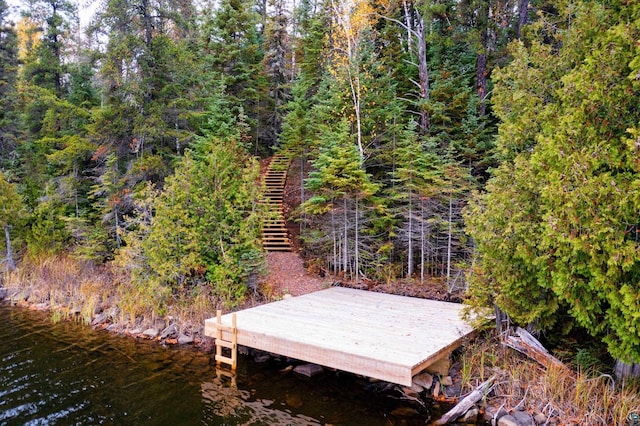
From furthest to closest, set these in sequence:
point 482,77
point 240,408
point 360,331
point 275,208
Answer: point 275,208 → point 482,77 → point 360,331 → point 240,408

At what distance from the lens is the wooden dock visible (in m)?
5.66

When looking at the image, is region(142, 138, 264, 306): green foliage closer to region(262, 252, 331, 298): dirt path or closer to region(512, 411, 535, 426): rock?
Result: region(262, 252, 331, 298): dirt path

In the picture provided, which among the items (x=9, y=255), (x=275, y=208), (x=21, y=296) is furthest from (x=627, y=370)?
(x=9, y=255)

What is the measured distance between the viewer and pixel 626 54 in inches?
171

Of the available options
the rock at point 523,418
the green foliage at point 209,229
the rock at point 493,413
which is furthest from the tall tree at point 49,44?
the rock at point 523,418

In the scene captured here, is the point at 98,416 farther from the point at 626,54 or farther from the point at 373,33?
the point at 373,33

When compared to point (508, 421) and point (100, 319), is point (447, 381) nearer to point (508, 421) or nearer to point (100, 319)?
point (508, 421)

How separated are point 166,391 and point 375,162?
333 inches

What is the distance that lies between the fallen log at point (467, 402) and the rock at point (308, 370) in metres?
2.33

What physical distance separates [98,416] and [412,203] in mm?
8041

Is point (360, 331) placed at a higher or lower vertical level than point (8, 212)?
lower

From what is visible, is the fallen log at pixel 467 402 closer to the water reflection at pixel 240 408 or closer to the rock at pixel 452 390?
the rock at pixel 452 390

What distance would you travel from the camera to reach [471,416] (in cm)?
550

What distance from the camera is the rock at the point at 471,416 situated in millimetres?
5449
